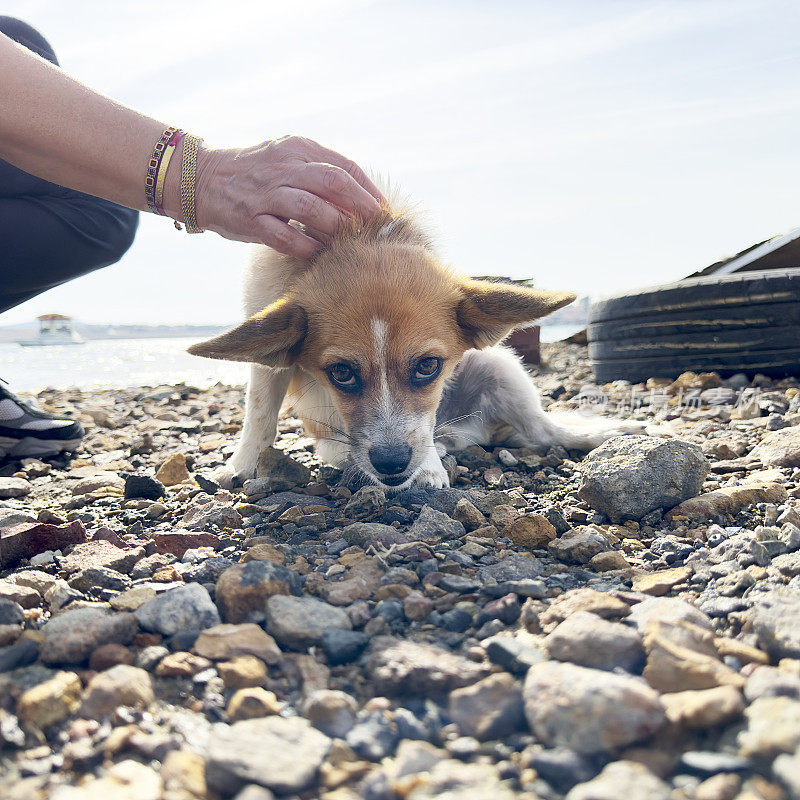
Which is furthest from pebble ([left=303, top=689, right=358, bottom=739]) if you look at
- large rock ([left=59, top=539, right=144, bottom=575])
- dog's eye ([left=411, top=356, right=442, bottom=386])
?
dog's eye ([left=411, top=356, right=442, bottom=386])

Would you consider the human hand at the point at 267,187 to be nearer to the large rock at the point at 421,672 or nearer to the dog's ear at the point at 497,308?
the dog's ear at the point at 497,308

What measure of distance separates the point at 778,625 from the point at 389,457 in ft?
4.90

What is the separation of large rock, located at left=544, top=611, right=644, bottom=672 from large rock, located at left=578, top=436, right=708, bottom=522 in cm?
100

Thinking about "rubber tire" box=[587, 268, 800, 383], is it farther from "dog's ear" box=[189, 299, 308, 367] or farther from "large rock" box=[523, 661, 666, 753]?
"large rock" box=[523, 661, 666, 753]

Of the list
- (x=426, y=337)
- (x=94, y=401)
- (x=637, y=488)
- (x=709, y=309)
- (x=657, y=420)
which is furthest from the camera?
(x=94, y=401)

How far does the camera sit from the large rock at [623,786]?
3.04ft

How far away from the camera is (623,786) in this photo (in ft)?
3.09

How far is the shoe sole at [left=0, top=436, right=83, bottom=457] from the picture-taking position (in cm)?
363

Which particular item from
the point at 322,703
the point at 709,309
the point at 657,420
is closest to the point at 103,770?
the point at 322,703

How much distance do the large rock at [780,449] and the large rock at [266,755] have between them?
2.23 meters

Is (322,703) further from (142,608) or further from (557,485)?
(557,485)

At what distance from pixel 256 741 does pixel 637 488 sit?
62.1 inches

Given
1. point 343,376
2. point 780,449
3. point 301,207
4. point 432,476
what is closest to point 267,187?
point 301,207

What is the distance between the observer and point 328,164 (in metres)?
2.36
